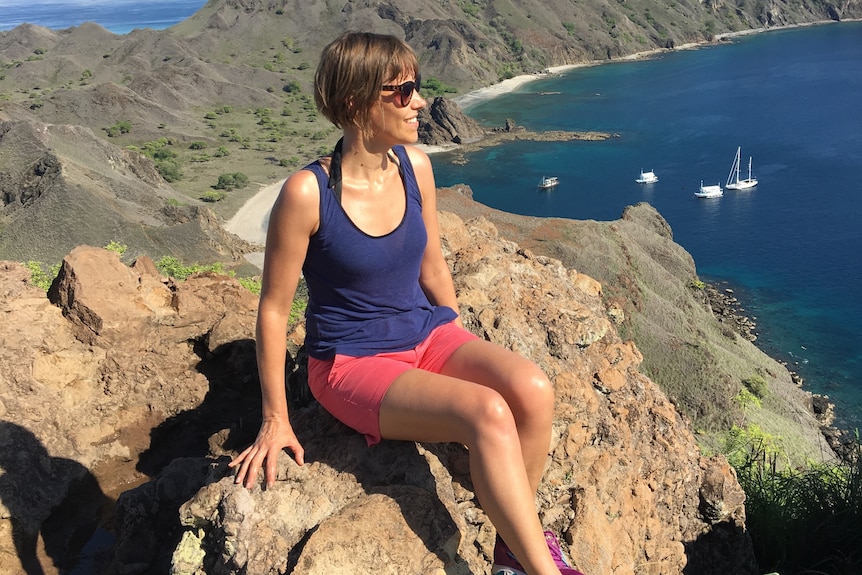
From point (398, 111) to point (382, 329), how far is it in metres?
1.38

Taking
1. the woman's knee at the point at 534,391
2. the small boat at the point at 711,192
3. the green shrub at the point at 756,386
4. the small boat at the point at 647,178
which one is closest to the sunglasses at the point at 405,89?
the woman's knee at the point at 534,391

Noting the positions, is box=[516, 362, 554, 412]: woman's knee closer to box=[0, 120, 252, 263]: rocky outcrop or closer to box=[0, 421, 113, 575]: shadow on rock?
box=[0, 421, 113, 575]: shadow on rock

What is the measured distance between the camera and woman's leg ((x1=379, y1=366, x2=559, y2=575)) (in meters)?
3.70

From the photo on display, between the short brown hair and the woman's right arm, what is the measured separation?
47 cm

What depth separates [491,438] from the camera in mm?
3736

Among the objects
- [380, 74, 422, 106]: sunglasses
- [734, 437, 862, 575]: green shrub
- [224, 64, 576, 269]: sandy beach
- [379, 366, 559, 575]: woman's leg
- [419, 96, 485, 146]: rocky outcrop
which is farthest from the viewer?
[419, 96, 485, 146]: rocky outcrop

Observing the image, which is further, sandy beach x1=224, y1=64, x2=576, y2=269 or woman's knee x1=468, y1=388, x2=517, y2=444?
sandy beach x1=224, y1=64, x2=576, y2=269

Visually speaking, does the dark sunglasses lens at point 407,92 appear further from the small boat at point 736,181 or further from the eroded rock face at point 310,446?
the small boat at point 736,181

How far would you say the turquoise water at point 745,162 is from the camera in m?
43.3

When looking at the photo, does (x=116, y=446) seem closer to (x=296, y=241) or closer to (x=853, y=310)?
(x=296, y=241)

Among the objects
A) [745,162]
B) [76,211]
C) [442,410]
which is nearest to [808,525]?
[442,410]

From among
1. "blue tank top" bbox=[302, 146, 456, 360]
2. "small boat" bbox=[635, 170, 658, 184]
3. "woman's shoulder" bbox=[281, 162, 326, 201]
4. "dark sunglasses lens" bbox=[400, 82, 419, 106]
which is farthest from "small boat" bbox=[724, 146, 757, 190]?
"woman's shoulder" bbox=[281, 162, 326, 201]

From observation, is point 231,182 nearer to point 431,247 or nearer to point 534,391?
point 431,247

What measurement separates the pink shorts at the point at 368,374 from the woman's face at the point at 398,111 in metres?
1.34
